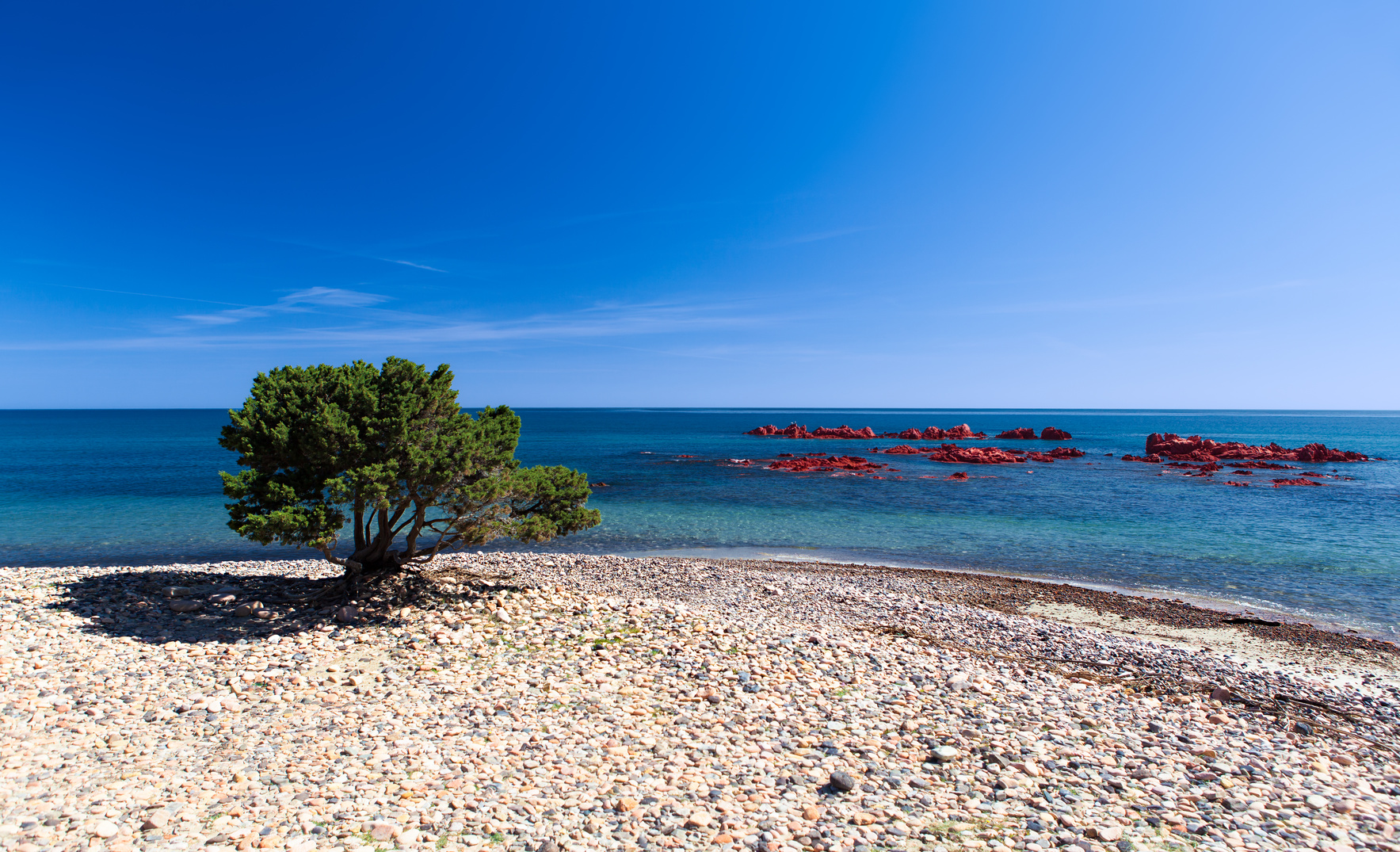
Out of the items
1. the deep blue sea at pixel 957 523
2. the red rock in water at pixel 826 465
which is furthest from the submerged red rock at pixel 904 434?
the red rock in water at pixel 826 465

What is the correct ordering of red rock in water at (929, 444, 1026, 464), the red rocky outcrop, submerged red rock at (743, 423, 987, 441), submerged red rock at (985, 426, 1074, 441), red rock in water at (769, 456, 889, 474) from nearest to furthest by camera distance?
red rock in water at (769, 456, 889, 474)
red rock in water at (929, 444, 1026, 464)
the red rocky outcrop
submerged red rock at (985, 426, 1074, 441)
submerged red rock at (743, 423, 987, 441)

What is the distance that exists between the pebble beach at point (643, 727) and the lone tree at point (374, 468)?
206 centimetres

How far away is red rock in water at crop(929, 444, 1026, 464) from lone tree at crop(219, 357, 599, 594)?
62704 millimetres

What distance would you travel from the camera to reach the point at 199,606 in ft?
49.4

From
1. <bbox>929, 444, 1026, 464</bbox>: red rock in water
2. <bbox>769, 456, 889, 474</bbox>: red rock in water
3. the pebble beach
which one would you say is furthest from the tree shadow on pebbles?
<bbox>929, 444, 1026, 464</bbox>: red rock in water

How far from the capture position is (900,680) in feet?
39.7

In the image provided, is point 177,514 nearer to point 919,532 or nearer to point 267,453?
point 267,453

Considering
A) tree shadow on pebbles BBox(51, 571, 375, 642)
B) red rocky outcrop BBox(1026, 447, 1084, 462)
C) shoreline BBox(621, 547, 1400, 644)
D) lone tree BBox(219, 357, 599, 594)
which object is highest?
lone tree BBox(219, 357, 599, 594)

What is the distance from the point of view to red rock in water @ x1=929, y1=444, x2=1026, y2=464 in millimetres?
69812

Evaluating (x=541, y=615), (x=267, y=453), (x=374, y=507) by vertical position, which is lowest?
(x=541, y=615)

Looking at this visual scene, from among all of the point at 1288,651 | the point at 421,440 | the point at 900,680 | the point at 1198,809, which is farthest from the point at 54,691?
the point at 1288,651

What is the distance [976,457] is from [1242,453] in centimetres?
3365

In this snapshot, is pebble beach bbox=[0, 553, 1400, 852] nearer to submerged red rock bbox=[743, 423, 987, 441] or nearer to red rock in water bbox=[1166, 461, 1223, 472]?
red rock in water bbox=[1166, 461, 1223, 472]

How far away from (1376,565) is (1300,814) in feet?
82.9
